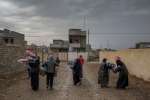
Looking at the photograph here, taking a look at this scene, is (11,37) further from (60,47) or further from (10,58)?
Answer: (10,58)

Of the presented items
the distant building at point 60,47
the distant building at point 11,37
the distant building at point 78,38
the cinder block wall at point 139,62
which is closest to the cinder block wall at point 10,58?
the cinder block wall at point 139,62

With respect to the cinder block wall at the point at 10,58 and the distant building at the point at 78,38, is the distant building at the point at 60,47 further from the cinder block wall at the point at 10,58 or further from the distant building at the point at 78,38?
the cinder block wall at the point at 10,58

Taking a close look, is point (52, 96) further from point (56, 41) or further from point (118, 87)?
point (56, 41)

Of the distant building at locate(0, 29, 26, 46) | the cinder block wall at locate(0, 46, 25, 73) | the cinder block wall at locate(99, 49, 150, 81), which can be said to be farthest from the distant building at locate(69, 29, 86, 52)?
the cinder block wall at locate(0, 46, 25, 73)

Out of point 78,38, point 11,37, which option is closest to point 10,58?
point 11,37

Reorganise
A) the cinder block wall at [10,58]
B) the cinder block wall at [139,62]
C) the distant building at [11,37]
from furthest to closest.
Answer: the distant building at [11,37] → the cinder block wall at [139,62] → the cinder block wall at [10,58]

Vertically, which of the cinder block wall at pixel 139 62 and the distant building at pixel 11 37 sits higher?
the distant building at pixel 11 37

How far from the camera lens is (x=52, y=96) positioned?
1279 centimetres

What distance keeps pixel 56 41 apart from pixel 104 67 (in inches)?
3077

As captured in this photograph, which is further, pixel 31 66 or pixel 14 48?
pixel 14 48

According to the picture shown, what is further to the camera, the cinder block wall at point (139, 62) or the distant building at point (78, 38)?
the distant building at point (78, 38)

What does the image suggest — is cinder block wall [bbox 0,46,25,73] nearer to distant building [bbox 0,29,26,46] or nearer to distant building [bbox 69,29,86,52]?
distant building [bbox 0,29,26,46]

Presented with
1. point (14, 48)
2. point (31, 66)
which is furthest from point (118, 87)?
point (14, 48)

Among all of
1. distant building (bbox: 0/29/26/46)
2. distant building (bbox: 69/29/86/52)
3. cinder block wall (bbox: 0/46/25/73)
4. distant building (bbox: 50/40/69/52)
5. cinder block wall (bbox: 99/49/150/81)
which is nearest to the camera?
cinder block wall (bbox: 0/46/25/73)
